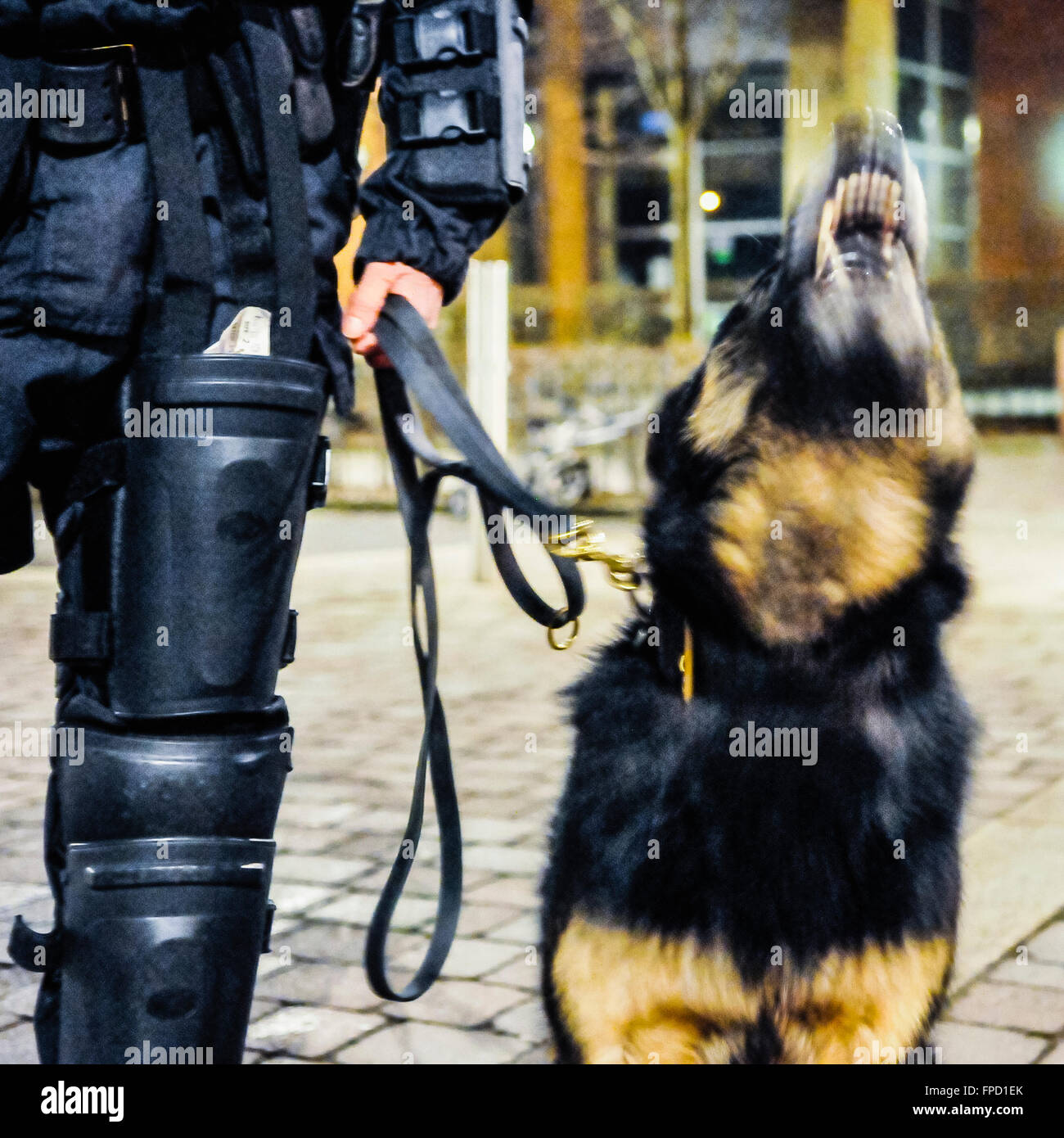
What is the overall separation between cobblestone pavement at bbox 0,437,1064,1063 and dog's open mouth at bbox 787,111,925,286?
1.80ft

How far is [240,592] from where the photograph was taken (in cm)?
211

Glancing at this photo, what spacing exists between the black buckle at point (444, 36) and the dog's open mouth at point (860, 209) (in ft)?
1.71

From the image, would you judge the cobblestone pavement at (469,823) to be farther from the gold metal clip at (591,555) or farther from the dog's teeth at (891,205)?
the dog's teeth at (891,205)

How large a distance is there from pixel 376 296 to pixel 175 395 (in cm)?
32

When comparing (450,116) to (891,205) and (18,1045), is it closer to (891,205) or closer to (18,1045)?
(891,205)

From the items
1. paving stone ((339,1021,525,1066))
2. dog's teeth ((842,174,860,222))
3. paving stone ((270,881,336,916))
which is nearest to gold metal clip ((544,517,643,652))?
dog's teeth ((842,174,860,222))

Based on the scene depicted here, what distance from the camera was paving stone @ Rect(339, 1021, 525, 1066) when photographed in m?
2.71

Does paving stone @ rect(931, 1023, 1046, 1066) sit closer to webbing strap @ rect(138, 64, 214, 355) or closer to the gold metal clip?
the gold metal clip

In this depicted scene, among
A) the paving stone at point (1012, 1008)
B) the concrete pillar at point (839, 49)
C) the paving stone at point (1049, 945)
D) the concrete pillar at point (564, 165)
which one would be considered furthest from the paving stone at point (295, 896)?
the concrete pillar at point (564, 165)

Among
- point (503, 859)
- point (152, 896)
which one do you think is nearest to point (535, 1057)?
point (152, 896)

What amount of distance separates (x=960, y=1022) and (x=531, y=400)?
37.2 feet

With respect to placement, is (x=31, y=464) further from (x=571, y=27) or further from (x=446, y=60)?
(x=571, y=27)

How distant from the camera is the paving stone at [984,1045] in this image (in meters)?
2.71

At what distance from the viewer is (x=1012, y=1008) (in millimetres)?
2941
